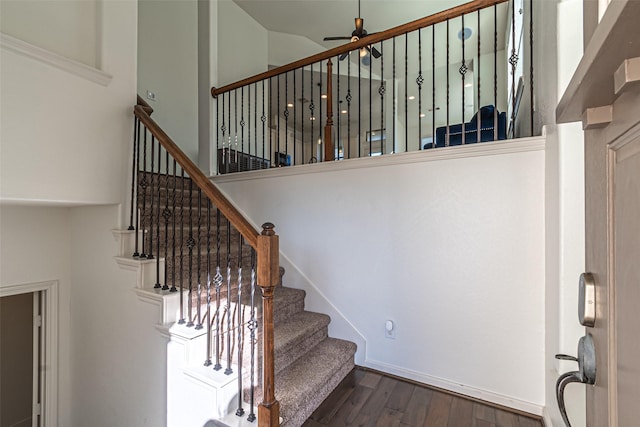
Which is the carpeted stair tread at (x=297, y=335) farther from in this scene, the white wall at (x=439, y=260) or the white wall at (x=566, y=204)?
Answer: the white wall at (x=566, y=204)

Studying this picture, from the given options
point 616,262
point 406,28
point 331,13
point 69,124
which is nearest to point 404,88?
point 331,13

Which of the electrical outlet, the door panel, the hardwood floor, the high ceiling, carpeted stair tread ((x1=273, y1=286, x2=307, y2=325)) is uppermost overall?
the high ceiling

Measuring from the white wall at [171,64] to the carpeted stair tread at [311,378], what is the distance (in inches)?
135

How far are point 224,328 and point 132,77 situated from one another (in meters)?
2.11

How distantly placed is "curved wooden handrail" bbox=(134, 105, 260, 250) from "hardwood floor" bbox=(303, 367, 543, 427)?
4.34ft

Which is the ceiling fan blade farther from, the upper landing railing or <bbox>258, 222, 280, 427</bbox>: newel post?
<bbox>258, 222, 280, 427</bbox>: newel post

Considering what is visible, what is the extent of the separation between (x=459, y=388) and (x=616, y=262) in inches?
81.2

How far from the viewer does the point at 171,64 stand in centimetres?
414

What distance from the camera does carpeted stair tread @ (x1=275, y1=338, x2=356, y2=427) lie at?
5.90 ft

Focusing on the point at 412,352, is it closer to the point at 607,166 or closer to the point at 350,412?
the point at 350,412

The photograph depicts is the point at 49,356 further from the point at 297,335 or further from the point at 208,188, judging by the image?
the point at 208,188

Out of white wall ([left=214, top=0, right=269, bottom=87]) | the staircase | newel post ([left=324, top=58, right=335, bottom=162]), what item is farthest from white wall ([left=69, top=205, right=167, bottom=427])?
white wall ([left=214, top=0, right=269, bottom=87])

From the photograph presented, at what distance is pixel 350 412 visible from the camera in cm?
198

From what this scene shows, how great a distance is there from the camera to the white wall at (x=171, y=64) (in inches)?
152
